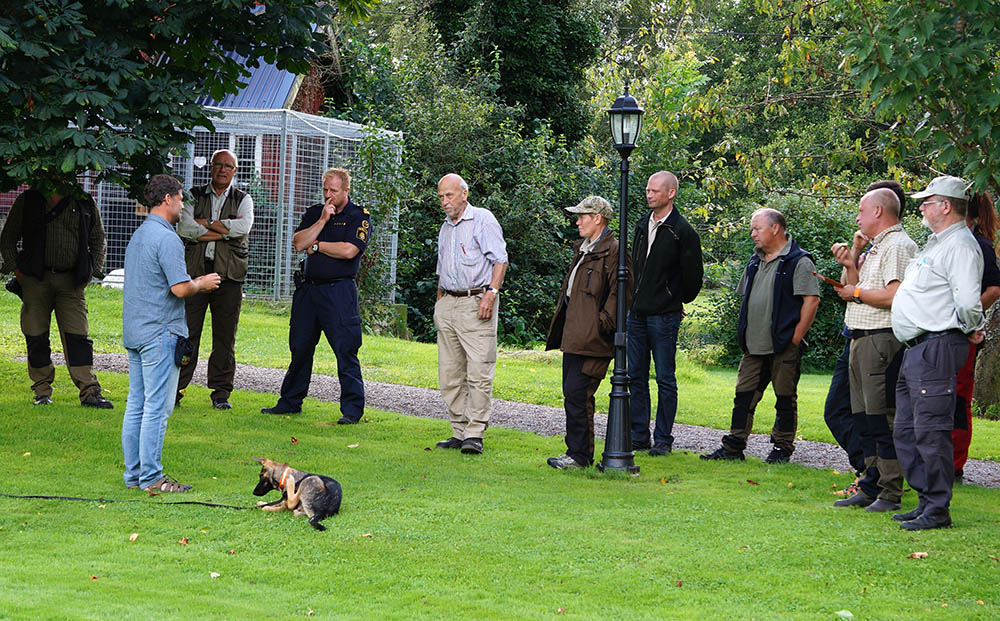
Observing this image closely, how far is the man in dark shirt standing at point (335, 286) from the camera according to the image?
392 inches

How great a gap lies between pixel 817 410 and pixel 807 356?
812 centimetres

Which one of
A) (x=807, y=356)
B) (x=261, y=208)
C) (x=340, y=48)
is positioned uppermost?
(x=340, y=48)

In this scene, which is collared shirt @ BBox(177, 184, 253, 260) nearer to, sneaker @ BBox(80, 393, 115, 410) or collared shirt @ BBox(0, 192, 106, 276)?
collared shirt @ BBox(0, 192, 106, 276)

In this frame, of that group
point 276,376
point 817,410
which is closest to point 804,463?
point 817,410

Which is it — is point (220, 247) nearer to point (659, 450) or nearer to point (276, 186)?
point (659, 450)

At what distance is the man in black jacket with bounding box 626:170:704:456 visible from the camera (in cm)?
902

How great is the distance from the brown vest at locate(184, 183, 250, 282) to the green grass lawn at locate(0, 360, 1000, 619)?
1977 mm

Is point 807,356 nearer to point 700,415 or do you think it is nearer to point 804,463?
point 700,415

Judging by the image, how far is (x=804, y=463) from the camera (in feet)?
30.1

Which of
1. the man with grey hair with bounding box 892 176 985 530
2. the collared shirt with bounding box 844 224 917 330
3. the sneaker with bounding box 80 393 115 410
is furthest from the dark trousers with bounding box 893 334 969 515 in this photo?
the sneaker with bounding box 80 393 115 410

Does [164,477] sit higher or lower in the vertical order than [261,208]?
lower

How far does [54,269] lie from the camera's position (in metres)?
9.82

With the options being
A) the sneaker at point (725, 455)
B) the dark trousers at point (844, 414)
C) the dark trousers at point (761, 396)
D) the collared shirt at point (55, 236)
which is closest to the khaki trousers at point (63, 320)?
the collared shirt at point (55, 236)

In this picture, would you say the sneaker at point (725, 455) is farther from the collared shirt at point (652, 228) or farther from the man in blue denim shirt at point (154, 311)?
the man in blue denim shirt at point (154, 311)
